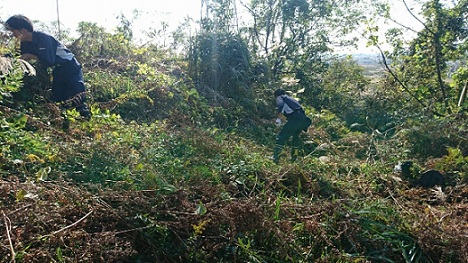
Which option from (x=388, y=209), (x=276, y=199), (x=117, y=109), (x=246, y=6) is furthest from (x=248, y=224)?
(x=246, y=6)

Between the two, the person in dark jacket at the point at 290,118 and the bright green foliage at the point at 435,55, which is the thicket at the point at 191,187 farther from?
the bright green foliage at the point at 435,55

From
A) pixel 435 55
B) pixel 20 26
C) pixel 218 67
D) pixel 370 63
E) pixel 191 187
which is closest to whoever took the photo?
pixel 191 187

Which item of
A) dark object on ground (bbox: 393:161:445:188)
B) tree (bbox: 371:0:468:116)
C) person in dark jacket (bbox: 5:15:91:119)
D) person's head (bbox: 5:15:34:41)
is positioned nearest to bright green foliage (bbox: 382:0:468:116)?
tree (bbox: 371:0:468:116)

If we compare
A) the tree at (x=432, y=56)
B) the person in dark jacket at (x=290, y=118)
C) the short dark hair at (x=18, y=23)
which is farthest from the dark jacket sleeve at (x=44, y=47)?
the tree at (x=432, y=56)

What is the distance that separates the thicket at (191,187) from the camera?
2713mm

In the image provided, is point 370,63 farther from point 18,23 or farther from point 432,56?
point 18,23

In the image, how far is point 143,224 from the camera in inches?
111

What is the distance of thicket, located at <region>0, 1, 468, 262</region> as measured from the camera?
2.71m

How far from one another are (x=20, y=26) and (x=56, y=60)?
0.57 meters

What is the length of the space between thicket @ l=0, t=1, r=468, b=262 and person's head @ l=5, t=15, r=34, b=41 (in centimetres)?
27

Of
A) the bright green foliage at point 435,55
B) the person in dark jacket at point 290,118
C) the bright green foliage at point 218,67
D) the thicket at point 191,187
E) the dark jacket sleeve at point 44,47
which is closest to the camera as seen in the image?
the thicket at point 191,187

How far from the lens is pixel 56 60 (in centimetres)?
517

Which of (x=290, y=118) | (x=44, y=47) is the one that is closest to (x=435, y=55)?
(x=290, y=118)

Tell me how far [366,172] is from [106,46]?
5.84 meters
